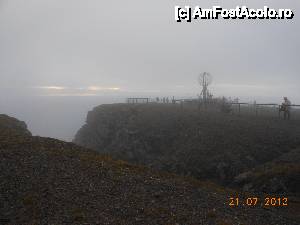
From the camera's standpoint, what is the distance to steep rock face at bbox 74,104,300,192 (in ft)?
103

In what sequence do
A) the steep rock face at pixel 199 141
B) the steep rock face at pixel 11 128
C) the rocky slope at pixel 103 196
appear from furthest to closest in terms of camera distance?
the steep rock face at pixel 11 128, the steep rock face at pixel 199 141, the rocky slope at pixel 103 196

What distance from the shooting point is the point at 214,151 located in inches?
1315

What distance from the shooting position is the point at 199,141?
36.6 meters

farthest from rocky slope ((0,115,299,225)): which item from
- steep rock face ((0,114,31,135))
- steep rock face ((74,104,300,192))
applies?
steep rock face ((74,104,300,192))

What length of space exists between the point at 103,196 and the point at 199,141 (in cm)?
2006

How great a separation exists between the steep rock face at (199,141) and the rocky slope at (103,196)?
9.46 m

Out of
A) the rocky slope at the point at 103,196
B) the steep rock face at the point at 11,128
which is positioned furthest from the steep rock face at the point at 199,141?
the steep rock face at the point at 11,128

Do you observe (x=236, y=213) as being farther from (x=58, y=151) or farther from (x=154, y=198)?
(x=58, y=151)

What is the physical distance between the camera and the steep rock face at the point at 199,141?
31.3 metres

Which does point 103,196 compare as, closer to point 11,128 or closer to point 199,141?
point 199,141

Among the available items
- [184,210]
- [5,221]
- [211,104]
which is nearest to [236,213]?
[184,210]

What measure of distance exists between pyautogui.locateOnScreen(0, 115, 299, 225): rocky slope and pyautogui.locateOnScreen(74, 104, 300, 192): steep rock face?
946 cm

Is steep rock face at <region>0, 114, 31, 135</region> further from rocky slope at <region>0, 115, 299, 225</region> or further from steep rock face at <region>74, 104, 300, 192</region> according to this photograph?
steep rock face at <region>74, 104, 300, 192</region>

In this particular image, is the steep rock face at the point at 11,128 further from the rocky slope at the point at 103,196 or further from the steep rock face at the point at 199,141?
the steep rock face at the point at 199,141
